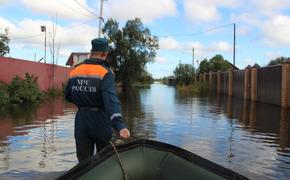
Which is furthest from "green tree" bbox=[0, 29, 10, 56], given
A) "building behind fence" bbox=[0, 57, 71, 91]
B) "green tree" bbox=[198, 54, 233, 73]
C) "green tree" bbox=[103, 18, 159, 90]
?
"green tree" bbox=[198, 54, 233, 73]

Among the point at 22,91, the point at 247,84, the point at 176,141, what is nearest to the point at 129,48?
the point at 247,84

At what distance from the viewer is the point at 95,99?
4.94 metres

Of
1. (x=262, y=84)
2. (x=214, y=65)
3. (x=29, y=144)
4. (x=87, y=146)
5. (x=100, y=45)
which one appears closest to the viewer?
(x=100, y=45)

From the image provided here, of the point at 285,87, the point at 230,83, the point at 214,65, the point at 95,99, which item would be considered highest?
the point at 214,65

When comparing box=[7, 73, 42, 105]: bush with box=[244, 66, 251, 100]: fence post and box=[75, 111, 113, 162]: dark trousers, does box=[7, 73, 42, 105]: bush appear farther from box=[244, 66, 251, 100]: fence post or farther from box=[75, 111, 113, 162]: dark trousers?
box=[75, 111, 113, 162]: dark trousers

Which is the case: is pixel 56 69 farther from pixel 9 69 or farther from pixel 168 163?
pixel 168 163

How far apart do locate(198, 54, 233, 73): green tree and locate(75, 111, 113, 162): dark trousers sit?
74122 millimetres

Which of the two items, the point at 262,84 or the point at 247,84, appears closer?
the point at 262,84

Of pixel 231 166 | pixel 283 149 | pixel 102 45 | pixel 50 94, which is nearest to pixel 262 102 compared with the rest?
pixel 50 94

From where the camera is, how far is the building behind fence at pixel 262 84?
2492 cm

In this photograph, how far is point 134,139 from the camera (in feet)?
15.2

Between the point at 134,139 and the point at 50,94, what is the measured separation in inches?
1160

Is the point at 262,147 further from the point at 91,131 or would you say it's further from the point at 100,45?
the point at 100,45

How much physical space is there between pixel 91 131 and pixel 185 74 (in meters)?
73.8
